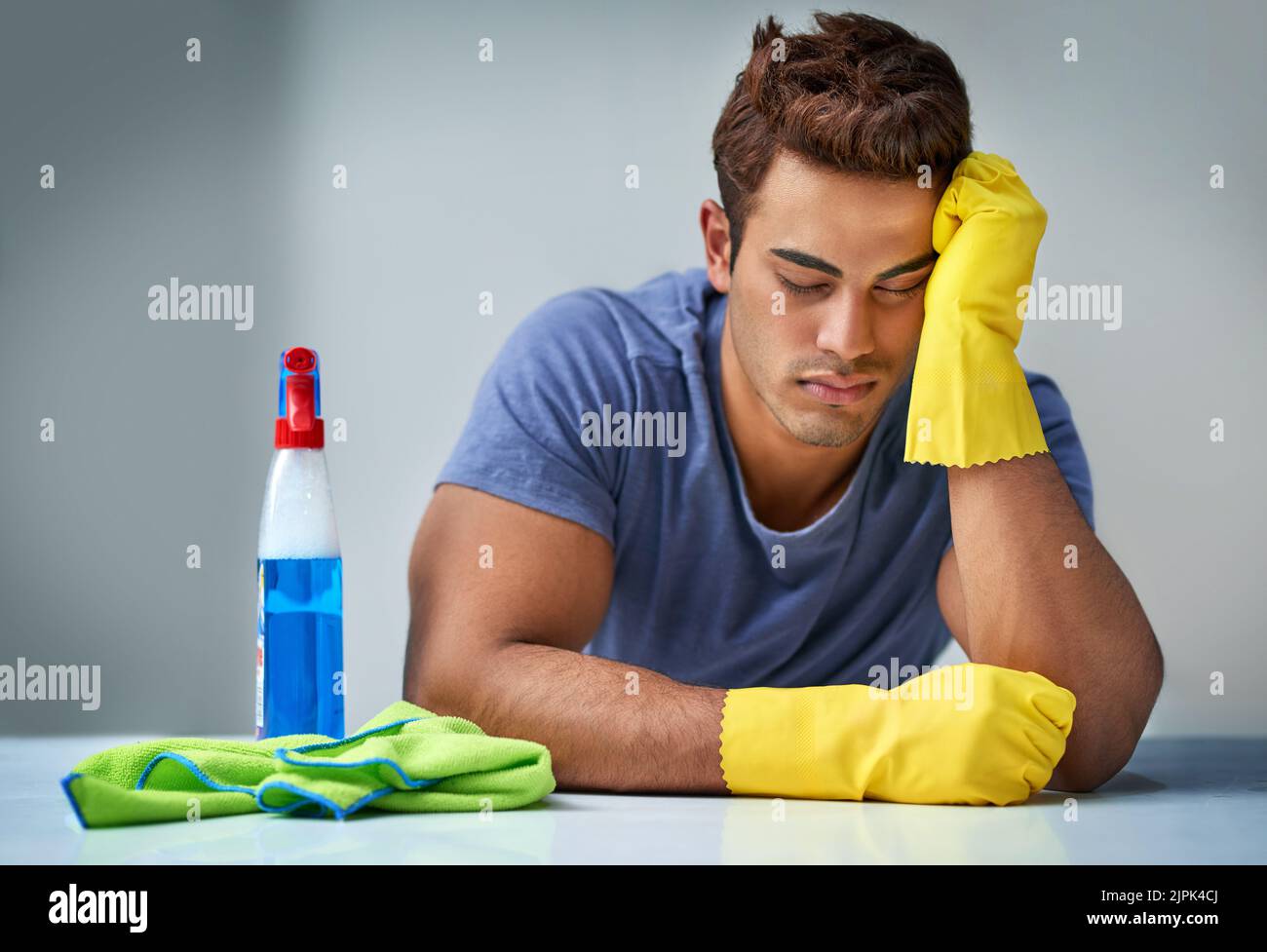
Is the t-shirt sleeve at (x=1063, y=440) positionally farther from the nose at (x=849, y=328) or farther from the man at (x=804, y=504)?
the nose at (x=849, y=328)

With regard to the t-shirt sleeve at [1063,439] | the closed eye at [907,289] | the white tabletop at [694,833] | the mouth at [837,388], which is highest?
the closed eye at [907,289]

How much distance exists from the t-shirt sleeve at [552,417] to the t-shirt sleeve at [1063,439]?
428 millimetres

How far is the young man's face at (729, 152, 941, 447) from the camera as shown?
47.4 inches

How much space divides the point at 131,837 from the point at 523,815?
0.84 feet

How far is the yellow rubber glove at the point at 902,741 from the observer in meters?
0.97

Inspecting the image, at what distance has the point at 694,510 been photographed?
142 centimetres

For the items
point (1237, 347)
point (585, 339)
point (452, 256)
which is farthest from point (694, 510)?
point (1237, 347)

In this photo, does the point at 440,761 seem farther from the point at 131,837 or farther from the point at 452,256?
the point at 452,256

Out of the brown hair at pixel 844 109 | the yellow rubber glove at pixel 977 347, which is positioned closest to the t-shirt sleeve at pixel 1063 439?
the yellow rubber glove at pixel 977 347

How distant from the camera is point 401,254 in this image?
2139 millimetres

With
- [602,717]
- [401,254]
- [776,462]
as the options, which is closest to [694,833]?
[602,717]

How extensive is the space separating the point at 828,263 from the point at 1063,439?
34 centimetres

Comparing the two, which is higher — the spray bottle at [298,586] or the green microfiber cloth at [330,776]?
the spray bottle at [298,586]

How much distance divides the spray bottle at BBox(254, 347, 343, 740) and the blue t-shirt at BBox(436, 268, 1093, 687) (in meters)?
0.19
